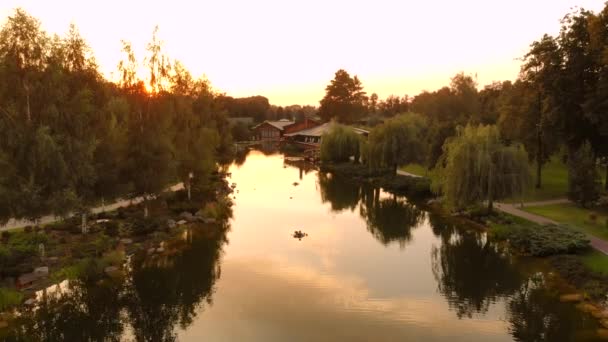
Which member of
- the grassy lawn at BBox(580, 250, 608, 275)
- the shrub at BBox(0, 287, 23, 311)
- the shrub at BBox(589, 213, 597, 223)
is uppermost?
the shrub at BBox(589, 213, 597, 223)

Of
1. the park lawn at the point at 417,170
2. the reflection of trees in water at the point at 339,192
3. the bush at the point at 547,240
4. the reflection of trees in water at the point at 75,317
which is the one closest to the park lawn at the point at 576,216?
the bush at the point at 547,240

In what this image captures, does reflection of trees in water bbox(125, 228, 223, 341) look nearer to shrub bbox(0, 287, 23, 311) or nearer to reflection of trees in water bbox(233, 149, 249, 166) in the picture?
shrub bbox(0, 287, 23, 311)

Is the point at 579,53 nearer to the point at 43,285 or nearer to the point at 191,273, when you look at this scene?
the point at 191,273

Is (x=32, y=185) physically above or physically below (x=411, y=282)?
above

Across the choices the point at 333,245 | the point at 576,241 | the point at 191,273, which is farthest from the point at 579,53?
the point at 191,273

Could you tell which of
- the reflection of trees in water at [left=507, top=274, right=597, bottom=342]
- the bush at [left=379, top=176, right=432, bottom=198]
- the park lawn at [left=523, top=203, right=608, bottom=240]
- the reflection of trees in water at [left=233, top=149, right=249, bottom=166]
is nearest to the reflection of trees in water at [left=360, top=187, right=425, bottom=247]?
the bush at [left=379, top=176, right=432, bottom=198]

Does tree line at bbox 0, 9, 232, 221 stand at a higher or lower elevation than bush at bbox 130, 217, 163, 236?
higher

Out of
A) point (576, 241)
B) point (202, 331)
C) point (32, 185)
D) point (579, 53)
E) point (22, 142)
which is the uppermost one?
point (579, 53)
